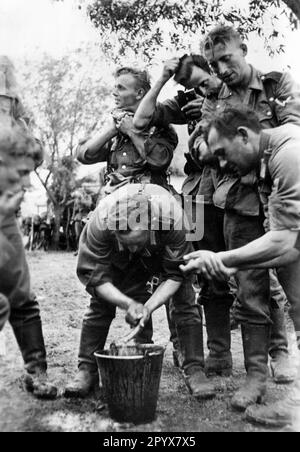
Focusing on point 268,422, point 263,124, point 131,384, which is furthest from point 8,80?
point 268,422

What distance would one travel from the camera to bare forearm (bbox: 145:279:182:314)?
400cm

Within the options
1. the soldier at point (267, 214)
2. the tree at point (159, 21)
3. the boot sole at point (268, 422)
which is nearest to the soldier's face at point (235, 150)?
the soldier at point (267, 214)

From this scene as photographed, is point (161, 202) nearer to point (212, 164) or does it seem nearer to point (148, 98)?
point (212, 164)

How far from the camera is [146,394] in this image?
3605 mm

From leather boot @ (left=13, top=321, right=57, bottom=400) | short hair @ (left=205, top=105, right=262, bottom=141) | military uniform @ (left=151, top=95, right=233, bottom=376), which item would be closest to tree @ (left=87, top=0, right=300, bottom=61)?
military uniform @ (left=151, top=95, right=233, bottom=376)

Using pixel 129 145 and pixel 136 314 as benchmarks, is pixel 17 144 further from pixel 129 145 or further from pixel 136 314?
pixel 129 145

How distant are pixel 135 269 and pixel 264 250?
1081 mm

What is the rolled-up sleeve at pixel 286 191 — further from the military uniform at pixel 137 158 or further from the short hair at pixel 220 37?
the military uniform at pixel 137 158

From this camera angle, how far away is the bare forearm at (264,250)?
3715 millimetres

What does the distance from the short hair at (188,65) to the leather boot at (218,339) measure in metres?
1.78

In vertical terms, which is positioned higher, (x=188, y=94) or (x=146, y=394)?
(x=188, y=94)

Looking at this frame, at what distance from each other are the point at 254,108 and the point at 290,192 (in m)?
0.95

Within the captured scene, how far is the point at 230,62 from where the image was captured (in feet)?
14.4

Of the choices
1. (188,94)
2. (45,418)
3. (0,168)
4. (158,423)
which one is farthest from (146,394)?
(188,94)
